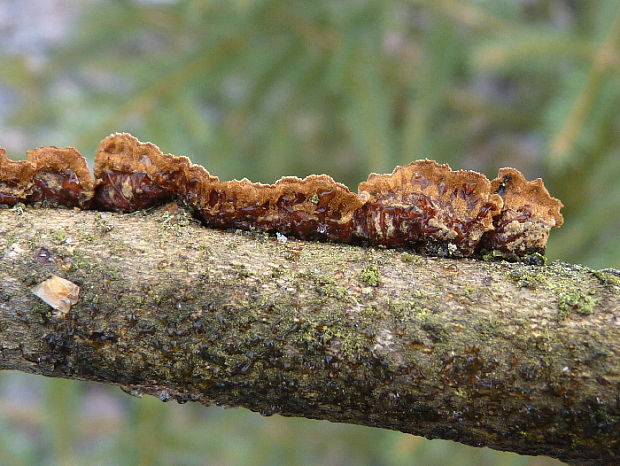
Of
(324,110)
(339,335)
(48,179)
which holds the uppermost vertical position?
(324,110)

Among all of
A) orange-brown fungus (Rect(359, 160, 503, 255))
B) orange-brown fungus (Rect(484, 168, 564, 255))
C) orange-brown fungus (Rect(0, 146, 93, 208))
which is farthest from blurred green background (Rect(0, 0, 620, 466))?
orange-brown fungus (Rect(0, 146, 93, 208))

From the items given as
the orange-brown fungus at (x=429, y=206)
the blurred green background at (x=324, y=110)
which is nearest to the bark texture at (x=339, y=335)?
the orange-brown fungus at (x=429, y=206)

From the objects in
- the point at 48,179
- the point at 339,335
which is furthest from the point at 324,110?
the point at 339,335

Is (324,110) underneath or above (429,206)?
above

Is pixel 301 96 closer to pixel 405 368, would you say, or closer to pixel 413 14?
pixel 413 14

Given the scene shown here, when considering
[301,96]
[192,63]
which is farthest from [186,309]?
[301,96]

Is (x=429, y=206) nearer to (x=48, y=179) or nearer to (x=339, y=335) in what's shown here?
(x=339, y=335)

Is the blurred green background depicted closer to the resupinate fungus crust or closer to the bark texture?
the resupinate fungus crust
